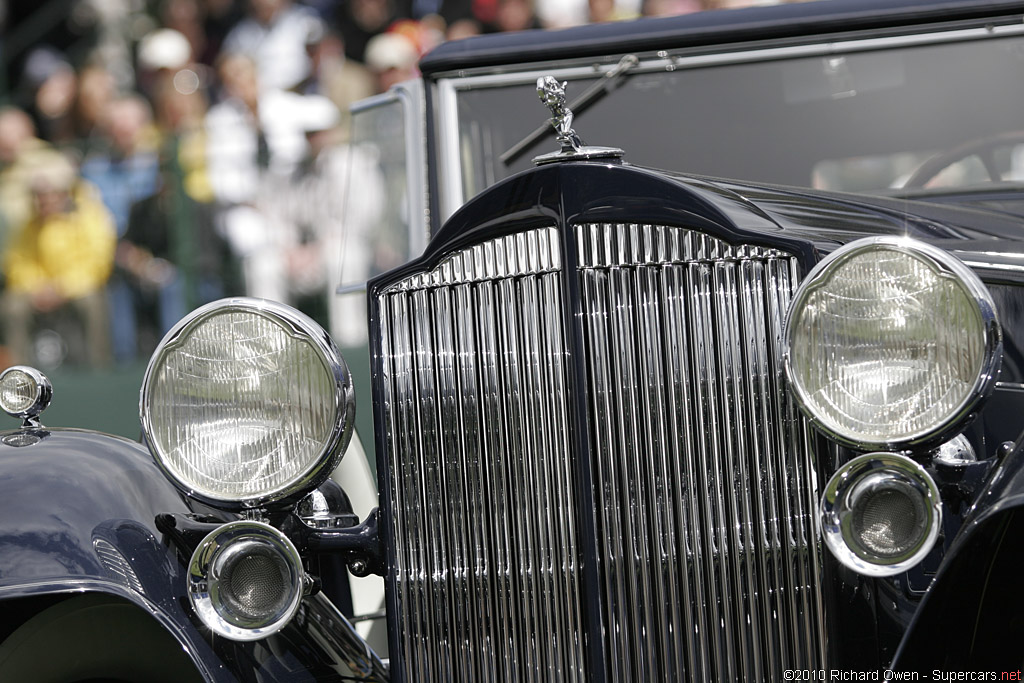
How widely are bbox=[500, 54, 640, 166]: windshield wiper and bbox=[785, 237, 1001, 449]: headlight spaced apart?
4.42 ft

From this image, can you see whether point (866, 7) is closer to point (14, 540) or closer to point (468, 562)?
point (468, 562)

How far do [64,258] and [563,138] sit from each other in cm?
521

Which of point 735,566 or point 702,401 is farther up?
point 702,401

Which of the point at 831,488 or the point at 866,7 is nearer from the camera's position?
the point at 831,488

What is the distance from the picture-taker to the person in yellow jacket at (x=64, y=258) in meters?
6.64

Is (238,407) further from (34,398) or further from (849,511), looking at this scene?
(849,511)

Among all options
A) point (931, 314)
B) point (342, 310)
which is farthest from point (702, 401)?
point (342, 310)

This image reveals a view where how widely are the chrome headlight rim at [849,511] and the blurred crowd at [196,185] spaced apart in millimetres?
4581

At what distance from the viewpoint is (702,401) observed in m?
1.95

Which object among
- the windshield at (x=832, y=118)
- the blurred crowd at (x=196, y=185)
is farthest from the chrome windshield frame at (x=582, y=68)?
the blurred crowd at (x=196, y=185)

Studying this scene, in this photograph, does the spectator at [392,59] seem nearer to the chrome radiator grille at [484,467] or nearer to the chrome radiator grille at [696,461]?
the chrome radiator grille at [484,467]

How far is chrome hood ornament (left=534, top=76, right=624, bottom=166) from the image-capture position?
80.1 inches

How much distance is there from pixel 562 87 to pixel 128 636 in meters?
1.19

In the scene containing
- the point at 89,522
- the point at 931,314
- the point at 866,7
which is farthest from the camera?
the point at 866,7
